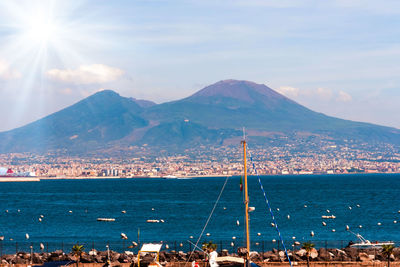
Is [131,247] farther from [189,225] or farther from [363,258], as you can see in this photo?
[189,225]

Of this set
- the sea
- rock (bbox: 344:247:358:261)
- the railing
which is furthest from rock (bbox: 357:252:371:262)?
the railing

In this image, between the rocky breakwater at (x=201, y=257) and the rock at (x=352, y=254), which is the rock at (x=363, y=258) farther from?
the rock at (x=352, y=254)

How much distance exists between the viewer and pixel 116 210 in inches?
5207

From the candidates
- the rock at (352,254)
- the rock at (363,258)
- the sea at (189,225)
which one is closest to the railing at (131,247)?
the sea at (189,225)

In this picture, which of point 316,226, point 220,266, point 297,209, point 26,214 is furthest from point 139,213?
point 220,266

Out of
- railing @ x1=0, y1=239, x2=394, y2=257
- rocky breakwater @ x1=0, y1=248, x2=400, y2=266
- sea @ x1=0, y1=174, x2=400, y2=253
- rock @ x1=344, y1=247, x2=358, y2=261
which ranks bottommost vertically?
sea @ x1=0, y1=174, x2=400, y2=253

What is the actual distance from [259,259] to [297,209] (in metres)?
78.7

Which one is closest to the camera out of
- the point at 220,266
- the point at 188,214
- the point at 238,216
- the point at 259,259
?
the point at 220,266

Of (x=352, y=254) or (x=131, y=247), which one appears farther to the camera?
(x=131, y=247)

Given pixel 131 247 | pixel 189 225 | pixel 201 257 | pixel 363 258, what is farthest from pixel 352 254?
pixel 189 225

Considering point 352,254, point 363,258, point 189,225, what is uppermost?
point 363,258

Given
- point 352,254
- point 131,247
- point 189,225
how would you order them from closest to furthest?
point 352,254 < point 131,247 < point 189,225

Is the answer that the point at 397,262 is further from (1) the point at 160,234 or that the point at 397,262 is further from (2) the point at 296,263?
(1) the point at 160,234

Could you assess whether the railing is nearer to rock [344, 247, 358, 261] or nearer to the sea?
the sea
